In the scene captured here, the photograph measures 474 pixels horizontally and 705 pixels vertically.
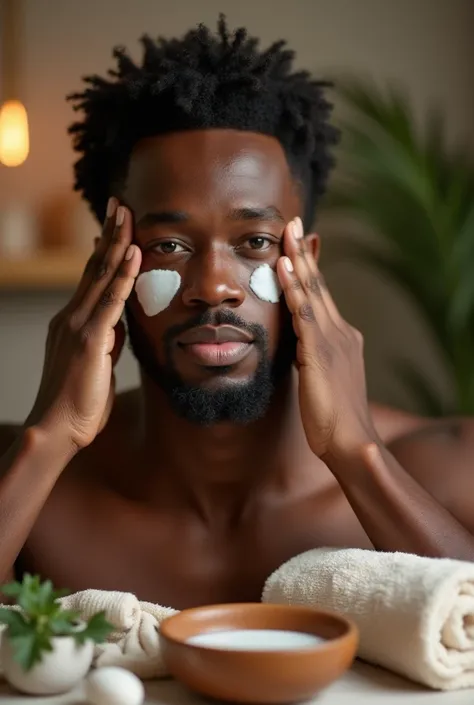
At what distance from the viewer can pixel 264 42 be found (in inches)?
112

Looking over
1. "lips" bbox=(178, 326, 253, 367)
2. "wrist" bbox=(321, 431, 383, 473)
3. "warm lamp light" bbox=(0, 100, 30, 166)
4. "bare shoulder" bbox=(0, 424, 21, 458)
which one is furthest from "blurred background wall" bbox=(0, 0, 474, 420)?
"wrist" bbox=(321, 431, 383, 473)

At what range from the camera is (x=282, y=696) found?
38.4 inches

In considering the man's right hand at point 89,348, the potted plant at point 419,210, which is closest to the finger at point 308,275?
the man's right hand at point 89,348

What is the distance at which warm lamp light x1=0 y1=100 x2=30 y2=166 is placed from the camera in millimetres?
2525

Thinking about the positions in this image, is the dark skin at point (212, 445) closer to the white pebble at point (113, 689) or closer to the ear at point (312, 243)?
the ear at point (312, 243)

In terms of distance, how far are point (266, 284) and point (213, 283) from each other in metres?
0.09

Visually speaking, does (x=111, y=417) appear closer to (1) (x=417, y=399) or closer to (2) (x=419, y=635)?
(2) (x=419, y=635)

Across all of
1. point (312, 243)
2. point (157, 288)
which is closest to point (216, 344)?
point (157, 288)

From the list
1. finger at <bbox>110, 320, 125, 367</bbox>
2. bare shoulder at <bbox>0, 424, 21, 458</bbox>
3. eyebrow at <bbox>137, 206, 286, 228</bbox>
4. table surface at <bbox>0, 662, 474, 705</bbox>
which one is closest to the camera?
table surface at <bbox>0, 662, 474, 705</bbox>

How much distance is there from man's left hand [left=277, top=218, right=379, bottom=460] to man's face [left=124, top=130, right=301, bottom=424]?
0.10 feet

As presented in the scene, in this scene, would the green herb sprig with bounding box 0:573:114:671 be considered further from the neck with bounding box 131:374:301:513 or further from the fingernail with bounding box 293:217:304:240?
the fingernail with bounding box 293:217:304:240

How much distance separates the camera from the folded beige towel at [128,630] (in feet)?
3.67

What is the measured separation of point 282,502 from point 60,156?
1.43m

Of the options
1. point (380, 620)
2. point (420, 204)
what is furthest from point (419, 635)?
point (420, 204)
